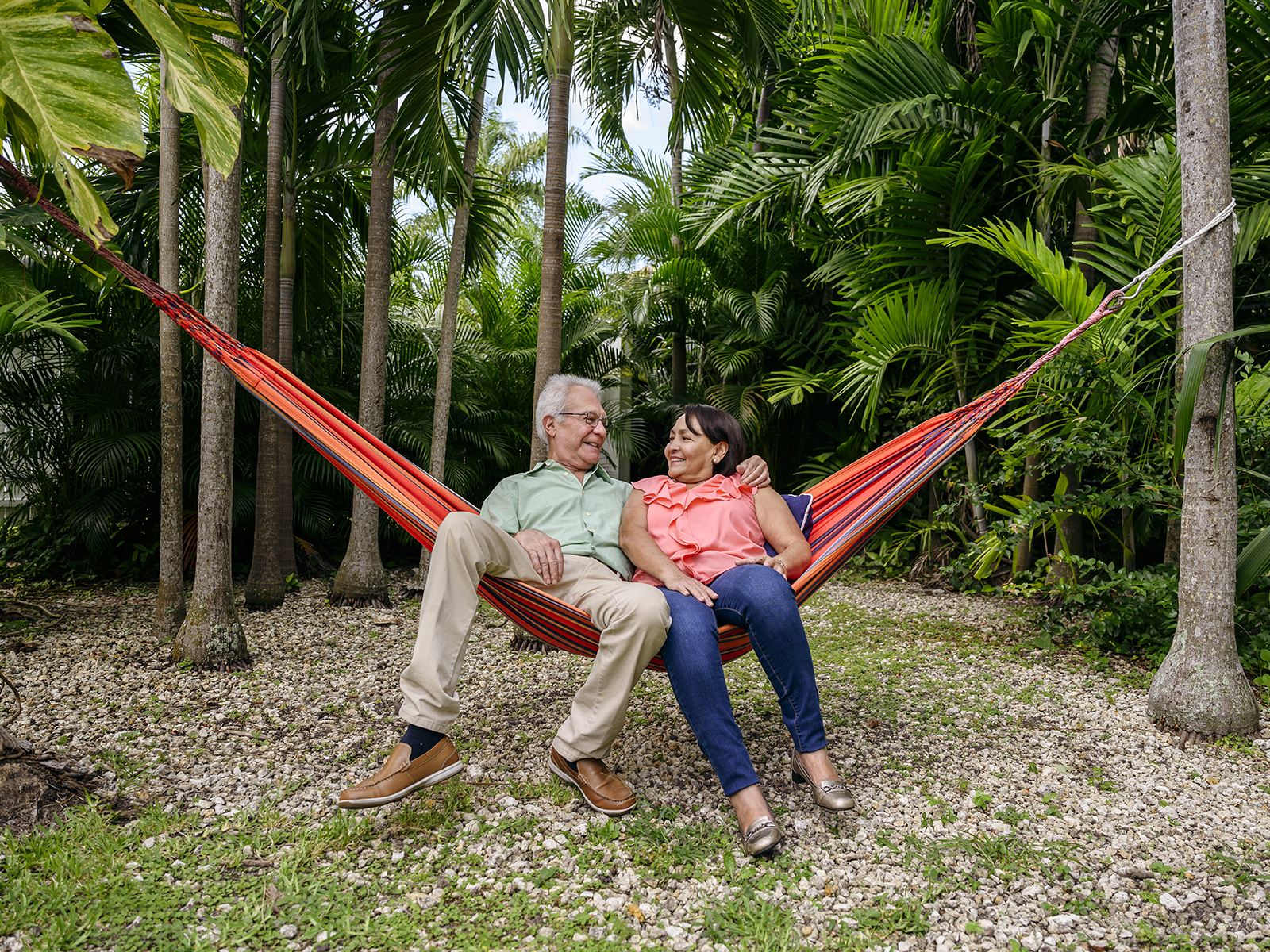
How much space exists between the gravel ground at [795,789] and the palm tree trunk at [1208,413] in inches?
6.2

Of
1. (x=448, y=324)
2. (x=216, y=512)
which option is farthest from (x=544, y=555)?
(x=448, y=324)

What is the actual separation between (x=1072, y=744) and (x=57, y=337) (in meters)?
5.04

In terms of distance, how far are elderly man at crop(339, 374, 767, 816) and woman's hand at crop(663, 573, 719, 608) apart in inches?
4.6

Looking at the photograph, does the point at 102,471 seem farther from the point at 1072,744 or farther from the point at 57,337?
the point at 1072,744

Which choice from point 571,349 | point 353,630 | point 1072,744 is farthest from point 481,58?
point 571,349

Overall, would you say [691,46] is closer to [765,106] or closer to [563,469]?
[765,106]

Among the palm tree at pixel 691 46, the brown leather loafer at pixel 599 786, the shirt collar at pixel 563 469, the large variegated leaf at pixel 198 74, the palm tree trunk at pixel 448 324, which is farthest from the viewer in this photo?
the palm tree trunk at pixel 448 324

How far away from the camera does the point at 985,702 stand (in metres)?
2.75

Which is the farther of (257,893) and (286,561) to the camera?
(286,561)

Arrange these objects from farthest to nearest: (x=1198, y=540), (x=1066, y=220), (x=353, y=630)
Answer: (x=1066, y=220) < (x=353, y=630) < (x=1198, y=540)

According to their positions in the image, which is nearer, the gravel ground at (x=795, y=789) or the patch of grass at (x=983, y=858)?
the gravel ground at (x=795, y=789)

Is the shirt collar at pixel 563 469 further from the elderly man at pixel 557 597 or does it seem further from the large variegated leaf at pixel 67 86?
the large variegated leaf at pixel 67 86

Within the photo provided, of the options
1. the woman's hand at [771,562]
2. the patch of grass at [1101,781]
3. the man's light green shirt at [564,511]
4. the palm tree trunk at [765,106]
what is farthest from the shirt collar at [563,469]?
the palm tree trunk at [765,106]

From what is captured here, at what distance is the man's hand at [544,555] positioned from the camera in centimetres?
199
